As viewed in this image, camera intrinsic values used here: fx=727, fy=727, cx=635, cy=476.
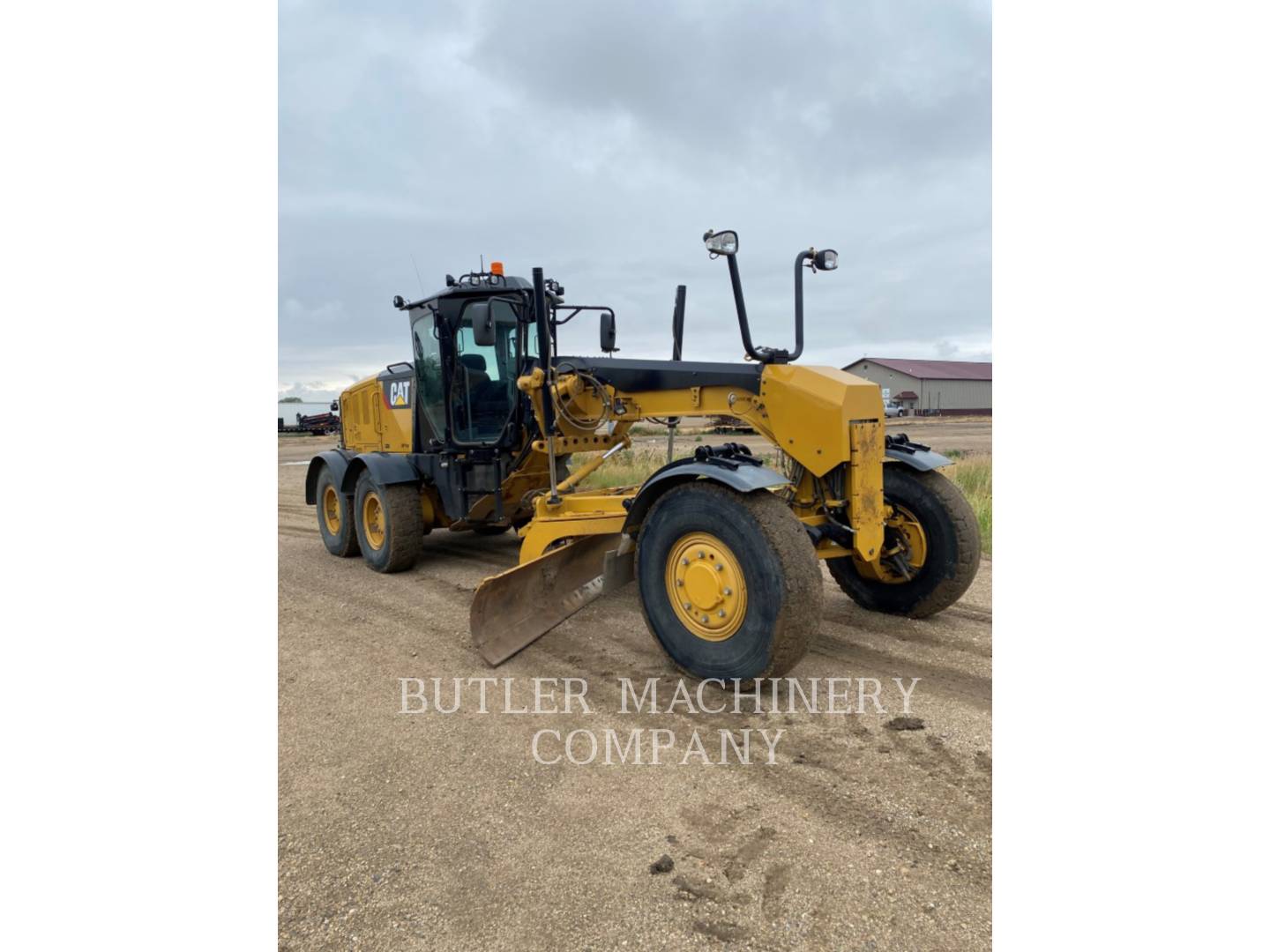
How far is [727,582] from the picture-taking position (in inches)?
143

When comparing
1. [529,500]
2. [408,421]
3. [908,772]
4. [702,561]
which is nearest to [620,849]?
[908,772]

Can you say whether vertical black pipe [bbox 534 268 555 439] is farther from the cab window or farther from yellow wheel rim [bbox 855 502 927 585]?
yellow wheel rim [bbox 855 502 927 585]

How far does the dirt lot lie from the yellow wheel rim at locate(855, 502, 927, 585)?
44cm

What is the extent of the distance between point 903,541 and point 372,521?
4.94 meters

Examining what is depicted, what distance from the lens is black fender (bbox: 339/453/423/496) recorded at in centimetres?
670

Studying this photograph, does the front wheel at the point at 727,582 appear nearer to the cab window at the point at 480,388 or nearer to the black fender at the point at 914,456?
the black fender at the point at 914,456

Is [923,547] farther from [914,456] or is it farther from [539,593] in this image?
[539,593]

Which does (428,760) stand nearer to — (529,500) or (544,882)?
(544,882)

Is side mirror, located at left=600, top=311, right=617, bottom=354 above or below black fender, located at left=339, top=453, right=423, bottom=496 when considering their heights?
above

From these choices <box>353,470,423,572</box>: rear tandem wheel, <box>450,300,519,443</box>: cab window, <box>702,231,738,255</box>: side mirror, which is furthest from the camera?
<box>353,470,423,572</box>: rear tandem wheel

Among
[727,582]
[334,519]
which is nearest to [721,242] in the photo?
[727,582]

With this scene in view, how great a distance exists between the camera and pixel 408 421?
736 cm

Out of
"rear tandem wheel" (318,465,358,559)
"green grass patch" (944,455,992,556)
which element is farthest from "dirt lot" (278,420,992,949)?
"green grass patch" (944,455,992,556)

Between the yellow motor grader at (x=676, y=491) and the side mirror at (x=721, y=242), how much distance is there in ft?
0.03
